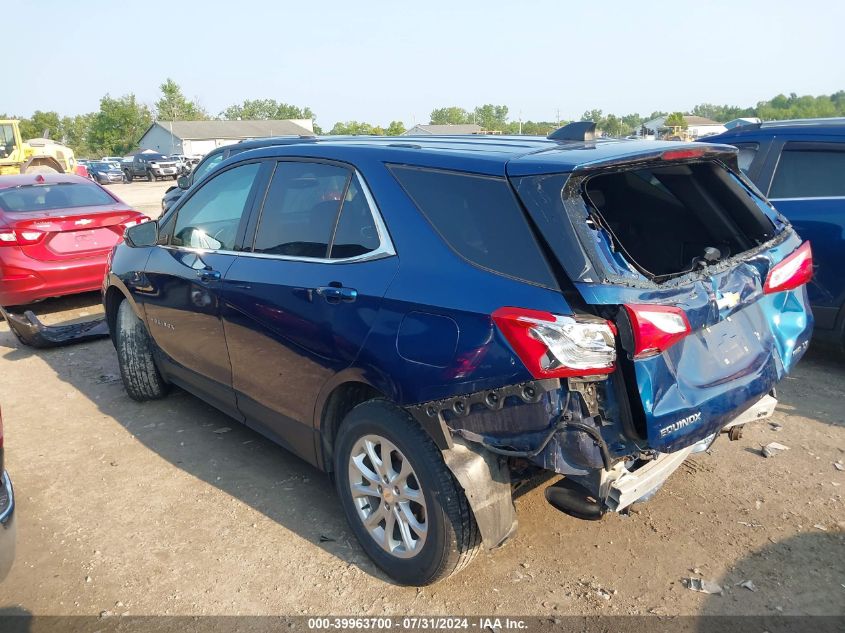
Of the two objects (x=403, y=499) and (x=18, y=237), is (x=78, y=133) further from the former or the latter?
(x=403, y=499)

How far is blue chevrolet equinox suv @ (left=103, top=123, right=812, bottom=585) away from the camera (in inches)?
92.1

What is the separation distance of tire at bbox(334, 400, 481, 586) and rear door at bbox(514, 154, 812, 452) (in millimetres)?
802

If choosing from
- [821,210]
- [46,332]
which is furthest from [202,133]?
[821,210]

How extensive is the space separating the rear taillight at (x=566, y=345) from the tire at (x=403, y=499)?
0.62 meters

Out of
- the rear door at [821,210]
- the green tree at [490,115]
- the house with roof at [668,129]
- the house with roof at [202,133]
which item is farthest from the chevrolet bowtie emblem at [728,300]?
the green tree at [490,115]

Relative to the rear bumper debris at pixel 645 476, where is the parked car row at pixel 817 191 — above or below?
above

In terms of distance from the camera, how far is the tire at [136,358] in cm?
482

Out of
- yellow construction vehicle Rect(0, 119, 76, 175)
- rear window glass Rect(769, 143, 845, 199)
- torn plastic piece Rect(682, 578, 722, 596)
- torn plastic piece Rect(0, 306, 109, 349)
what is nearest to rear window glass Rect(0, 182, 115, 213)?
torn plastic piece Rect(0, 306, 109, 349)

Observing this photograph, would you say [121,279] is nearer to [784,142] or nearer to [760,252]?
[760,252]

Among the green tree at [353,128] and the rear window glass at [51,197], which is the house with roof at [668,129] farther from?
the green tree at [353,128]

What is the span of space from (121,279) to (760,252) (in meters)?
4.17

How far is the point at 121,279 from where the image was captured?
4.87 m

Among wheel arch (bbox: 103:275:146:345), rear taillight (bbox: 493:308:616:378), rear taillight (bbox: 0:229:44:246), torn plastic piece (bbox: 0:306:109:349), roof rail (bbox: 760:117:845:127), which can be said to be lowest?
torn plastic piece (bbox: 0:306:109:349)

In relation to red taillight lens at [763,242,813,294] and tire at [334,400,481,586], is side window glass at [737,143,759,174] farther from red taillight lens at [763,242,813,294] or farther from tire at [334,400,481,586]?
tire at [334,400,481,586]
